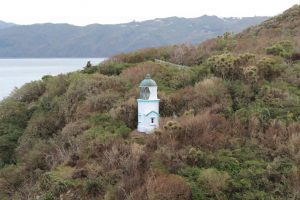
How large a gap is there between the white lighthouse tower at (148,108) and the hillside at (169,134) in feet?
1.11

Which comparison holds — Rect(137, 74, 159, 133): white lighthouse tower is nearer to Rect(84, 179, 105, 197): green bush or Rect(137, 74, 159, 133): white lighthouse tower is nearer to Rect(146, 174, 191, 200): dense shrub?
Rect(84, 179, 105, 197): green bush

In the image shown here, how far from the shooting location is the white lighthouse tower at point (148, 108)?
57.4 ft

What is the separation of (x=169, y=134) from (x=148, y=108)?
6.97ft

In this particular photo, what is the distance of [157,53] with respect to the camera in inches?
1099

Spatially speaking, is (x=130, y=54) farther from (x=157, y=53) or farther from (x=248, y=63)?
(x=248, y=63)

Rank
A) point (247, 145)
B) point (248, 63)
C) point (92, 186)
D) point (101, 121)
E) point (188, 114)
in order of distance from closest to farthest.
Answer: point (92, 186) < point (247, 145) < point (188, 114) < point (101, 121) < point (248, 63)

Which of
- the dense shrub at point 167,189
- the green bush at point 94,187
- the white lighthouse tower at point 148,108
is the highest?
the white lighthouse tower at point 148,108

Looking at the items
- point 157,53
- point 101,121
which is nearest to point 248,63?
point 101,121

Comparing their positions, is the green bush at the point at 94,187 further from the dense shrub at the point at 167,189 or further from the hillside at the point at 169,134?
the dense shrub at the point at 167,189

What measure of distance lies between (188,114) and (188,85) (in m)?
3.50

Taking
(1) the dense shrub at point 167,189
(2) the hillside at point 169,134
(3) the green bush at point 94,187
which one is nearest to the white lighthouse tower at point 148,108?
(2) the hillside at point 169,134

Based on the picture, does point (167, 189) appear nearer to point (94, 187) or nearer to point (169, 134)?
point (94, 187)

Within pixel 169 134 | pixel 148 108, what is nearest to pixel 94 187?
pixel 169 134

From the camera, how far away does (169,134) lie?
15.9 m
